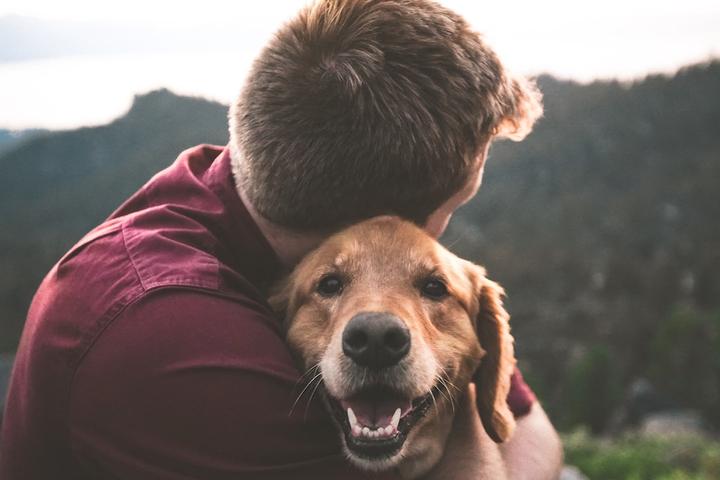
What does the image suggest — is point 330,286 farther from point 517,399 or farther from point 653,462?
point 653,462

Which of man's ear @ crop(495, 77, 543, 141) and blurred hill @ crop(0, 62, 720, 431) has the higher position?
man's ear @ crop(495, 77, 543, 141)

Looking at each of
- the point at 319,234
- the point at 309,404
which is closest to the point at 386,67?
the point at 319,234

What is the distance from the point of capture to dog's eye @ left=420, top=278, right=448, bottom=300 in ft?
11.1

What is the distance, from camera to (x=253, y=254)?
11.0ft

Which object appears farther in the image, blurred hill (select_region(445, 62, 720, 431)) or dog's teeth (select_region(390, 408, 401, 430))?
blurred hill (select_region(445, 62, 720, 431))

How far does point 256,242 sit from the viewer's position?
3.29 metres

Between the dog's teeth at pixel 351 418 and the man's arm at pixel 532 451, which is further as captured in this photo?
the man's arm at pixel 532 451

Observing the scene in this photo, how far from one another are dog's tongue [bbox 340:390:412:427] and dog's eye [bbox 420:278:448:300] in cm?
55

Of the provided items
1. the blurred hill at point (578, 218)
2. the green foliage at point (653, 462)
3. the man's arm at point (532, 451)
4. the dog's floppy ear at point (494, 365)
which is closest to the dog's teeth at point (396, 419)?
the dog's floppy ear at point (494, 365)

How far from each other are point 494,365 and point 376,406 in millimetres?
823

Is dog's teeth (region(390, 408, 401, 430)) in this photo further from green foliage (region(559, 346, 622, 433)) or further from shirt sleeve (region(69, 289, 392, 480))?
green foliage (region(559, 346, 622, 433))

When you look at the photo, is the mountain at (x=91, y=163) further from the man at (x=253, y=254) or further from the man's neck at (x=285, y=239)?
the man at (x=253, y=254)

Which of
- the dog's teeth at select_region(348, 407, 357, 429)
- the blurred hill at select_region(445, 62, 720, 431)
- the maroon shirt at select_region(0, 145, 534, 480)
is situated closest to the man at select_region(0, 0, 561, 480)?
the maroon shirt at select_region(0, 145, 534, 480)

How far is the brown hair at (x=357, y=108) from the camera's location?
297cm
